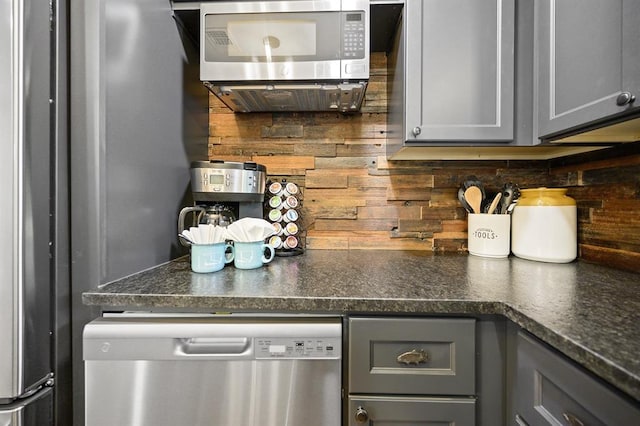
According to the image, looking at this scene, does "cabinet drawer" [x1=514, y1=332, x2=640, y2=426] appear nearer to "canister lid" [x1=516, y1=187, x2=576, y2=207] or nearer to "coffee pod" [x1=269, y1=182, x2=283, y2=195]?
"canister lid" [x1=516, y1=187, x2=576, y2=207]

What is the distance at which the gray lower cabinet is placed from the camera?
0.70 m

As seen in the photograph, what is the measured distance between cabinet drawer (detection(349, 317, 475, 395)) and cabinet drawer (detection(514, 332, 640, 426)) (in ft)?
0.34

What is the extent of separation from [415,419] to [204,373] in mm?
524

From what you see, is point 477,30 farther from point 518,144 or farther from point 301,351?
point 301,351

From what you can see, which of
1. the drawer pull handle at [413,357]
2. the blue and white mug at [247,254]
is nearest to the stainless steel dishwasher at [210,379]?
the drawer pull handle at [413,357]

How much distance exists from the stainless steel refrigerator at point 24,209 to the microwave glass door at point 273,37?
451mm

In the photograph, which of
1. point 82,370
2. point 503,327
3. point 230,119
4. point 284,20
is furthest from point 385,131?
point 82,370

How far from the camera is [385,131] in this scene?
1386mm

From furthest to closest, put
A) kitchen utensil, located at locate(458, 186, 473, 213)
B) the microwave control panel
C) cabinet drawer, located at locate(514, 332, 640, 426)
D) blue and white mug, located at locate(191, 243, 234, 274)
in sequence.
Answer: kitchen utensil, located at locate(458, 186, 473, 213) < the microwave control panel < blue and white mug, located at locate(191, 243, 234, 274) < cabinet drawer, located at locate(514, 332, 640, 426)

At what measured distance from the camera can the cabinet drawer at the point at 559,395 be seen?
0.46 meters

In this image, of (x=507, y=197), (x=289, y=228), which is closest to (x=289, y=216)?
(x=289, y=228)

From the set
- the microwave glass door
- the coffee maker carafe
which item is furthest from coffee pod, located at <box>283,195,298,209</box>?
the microwave glass door

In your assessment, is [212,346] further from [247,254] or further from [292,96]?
[292,96]

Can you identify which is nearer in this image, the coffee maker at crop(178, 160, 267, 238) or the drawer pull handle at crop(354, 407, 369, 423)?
Result: the drawer pull handle at crop(354, 407, 369, 423)
